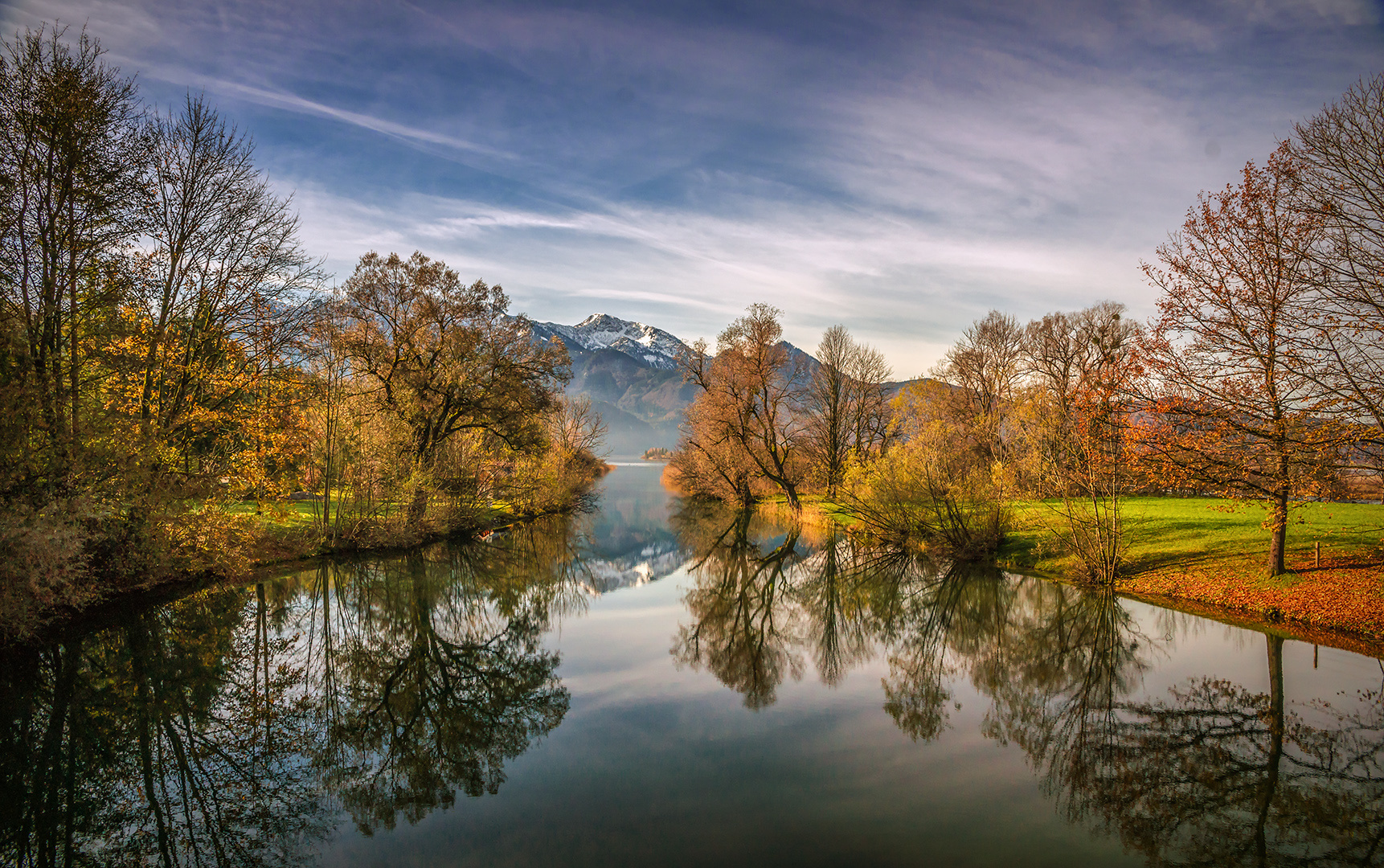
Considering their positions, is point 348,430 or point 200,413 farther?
point 348,430

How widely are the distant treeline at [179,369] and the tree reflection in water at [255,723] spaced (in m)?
2.00

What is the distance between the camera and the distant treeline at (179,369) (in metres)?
12.0

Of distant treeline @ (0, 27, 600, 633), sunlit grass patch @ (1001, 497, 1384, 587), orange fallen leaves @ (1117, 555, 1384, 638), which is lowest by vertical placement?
orange fallen leaves @ (1117, 555, 1384, 638)

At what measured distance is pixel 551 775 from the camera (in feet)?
26.5

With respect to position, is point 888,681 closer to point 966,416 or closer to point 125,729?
point 125,729

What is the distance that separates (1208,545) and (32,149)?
98.9 feet

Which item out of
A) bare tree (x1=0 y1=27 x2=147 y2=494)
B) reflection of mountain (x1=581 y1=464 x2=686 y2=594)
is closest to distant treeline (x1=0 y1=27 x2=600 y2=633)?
bare tree (x1=0 y1=27 x2=147 y2=494)

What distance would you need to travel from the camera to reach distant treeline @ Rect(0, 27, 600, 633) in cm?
1198

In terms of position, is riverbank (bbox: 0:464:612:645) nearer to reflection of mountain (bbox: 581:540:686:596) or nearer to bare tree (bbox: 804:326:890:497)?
reflection of mountain (bbox: 581:540:686:596)

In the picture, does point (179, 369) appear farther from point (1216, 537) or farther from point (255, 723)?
point (1216, 537)

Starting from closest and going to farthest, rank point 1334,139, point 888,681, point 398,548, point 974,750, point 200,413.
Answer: point 974,750 < point 888,681 < point 1334,139 < point 200,413 < point 398,548

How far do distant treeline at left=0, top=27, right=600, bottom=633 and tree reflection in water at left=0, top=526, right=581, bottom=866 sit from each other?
78.9 inches

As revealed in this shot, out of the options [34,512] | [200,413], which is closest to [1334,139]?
[34,512]

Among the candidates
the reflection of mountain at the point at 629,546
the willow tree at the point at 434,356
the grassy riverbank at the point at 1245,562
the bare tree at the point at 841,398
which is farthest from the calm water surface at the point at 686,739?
the bare tree at the point at 841,398
